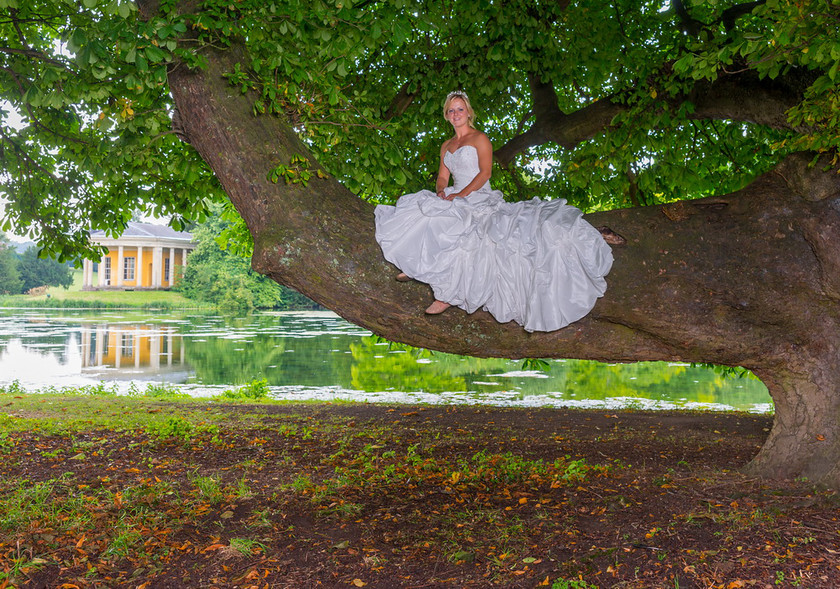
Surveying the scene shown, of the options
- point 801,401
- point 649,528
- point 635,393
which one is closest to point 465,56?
point 801,401

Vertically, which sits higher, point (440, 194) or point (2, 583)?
point (440, 194)

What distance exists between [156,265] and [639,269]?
55.0 meters

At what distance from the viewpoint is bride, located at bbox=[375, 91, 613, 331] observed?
4.42 meters

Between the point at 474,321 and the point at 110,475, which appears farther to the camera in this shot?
the point at 110,475

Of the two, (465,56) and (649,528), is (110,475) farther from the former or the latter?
(465,56)

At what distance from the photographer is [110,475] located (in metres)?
5.71

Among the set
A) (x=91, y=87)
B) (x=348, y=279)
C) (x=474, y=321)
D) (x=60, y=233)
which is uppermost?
(x=91, y=87)

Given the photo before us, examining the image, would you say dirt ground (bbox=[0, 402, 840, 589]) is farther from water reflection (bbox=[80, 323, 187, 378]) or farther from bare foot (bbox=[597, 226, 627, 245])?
water reflection (bbox=[80, 323, 187, 378])

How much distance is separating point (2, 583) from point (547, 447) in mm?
4968

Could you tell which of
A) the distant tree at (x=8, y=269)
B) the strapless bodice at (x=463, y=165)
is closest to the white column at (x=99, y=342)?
the strapless bodice at (x=463, y=165)

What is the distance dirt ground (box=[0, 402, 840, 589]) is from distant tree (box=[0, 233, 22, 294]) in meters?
51.7

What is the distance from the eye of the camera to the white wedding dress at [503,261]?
14.5 ft

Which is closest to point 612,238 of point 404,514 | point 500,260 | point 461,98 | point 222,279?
point 500,260

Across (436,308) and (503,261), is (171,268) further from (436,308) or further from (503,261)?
(503,261)
